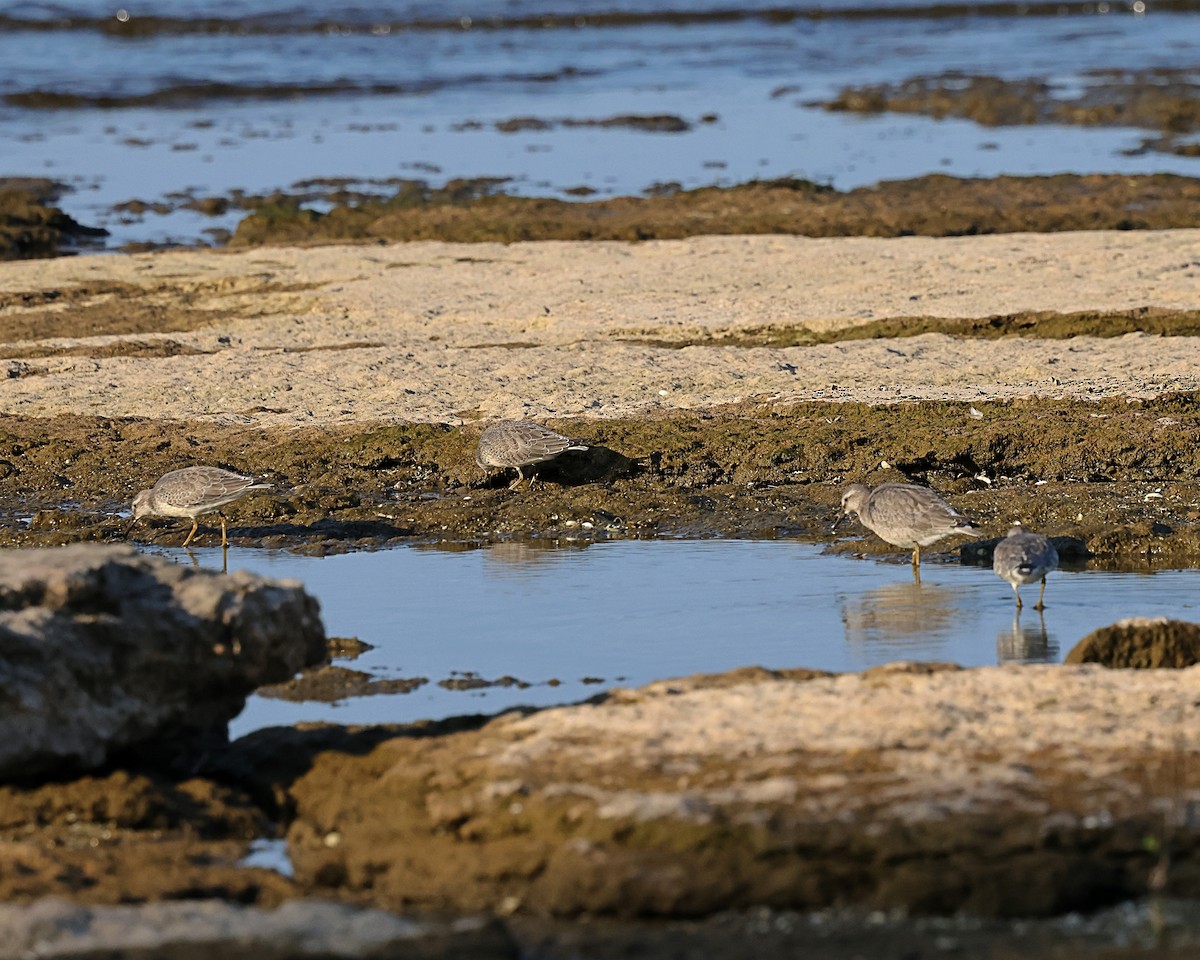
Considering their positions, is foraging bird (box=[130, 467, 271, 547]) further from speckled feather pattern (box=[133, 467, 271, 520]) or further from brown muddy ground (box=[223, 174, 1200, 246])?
brown muddy ground (box=[223, 174, 1200, 246])

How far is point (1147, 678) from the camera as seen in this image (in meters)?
6.46

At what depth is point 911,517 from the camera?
9.25 metres

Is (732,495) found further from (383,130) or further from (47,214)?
(383,130)

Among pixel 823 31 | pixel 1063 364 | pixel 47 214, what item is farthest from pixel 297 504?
pixel 823 31

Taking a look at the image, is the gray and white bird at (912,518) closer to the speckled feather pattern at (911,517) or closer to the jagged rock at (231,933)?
the speckled feather pattern at (911,517)

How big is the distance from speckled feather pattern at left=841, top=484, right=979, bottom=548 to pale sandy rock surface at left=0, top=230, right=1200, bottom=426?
2.37m

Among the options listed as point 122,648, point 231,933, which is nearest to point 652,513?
point 122,648

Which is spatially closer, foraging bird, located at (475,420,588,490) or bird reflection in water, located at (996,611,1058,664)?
bird reflection in water, located at (996,611,1058,664)

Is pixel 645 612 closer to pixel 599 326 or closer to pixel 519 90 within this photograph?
pixel 599 326

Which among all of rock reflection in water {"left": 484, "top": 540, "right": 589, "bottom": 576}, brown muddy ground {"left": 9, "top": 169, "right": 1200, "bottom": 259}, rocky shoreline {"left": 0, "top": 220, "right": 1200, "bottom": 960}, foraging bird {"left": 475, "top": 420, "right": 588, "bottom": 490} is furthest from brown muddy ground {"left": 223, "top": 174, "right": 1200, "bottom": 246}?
rock reflection in water {"left": 484, "top": 540, "right": 589, "bottom": 576}

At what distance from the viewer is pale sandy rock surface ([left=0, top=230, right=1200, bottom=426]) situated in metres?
12.1

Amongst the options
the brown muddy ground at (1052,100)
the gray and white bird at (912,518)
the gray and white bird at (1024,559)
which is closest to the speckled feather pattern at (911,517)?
the gray and white bird at (912,518)

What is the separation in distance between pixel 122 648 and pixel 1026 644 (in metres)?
3.87

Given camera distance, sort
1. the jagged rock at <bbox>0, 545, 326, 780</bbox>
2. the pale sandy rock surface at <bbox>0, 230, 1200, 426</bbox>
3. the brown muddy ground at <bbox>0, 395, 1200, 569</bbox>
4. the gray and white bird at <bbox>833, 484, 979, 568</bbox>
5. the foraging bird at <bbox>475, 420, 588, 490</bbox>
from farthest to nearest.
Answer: the pale sandy rock surface at <bbox>0, 230, 1200, 426</bbox>, the foraging bird at <bbox>475, 420, 588, 490</bbox>, the brown muddy ground at <bbox>0, 395, 1200, 569</bbox>, the gray and white bird at <bbox>833, 484, 979, 568</bbox>, the jagged rock at <bbox>0, 545, 326, 780</bbox>
